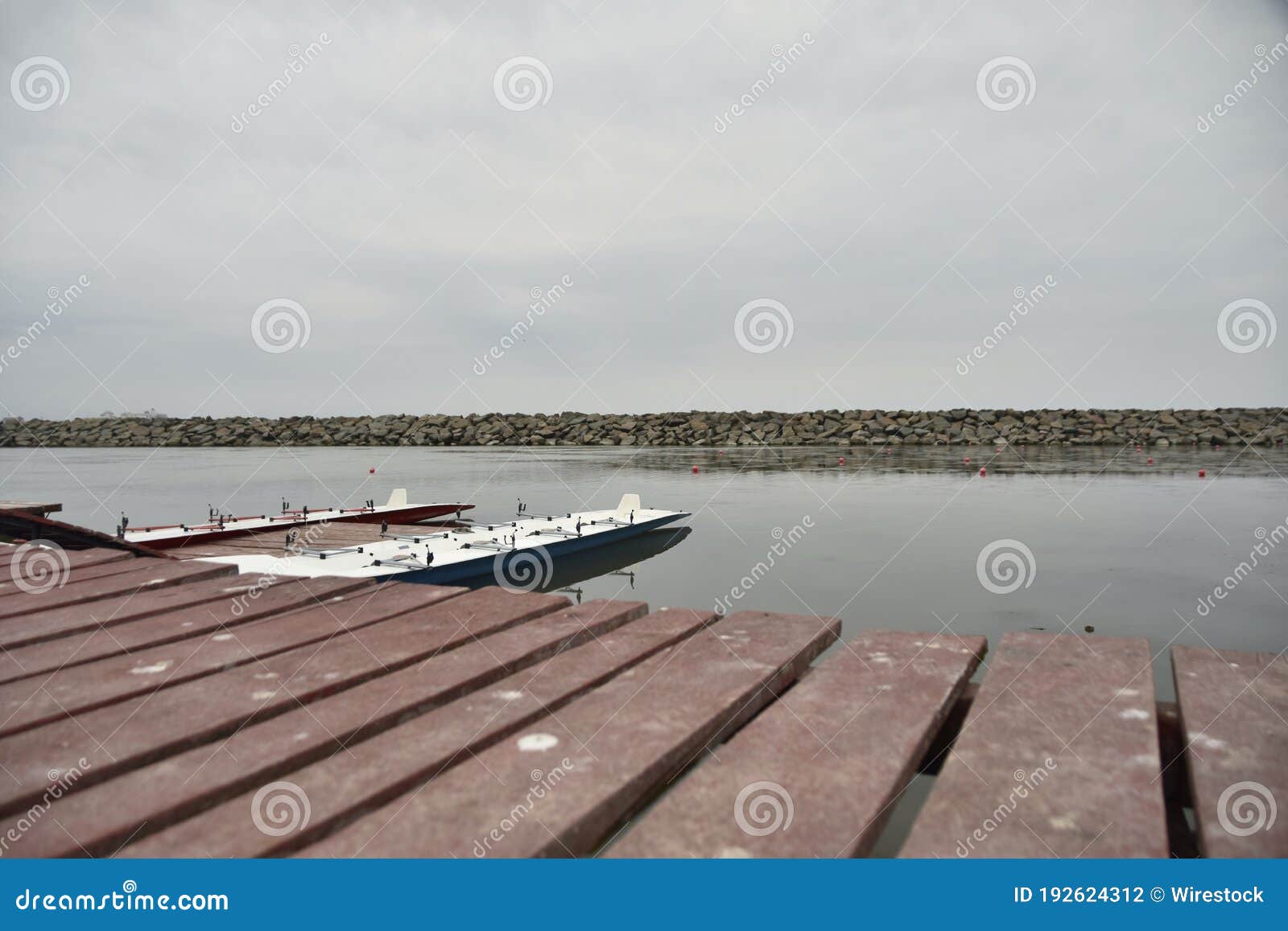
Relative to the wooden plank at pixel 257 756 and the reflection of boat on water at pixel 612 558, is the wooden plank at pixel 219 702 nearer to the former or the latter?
the wooden plank at pixel 257 756

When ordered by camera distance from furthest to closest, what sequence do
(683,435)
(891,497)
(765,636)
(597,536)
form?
(683,435), (891,497), (597,536), (765,636)

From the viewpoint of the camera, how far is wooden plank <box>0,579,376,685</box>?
123 inches

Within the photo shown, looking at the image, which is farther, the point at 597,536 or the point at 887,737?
the point at 597,536

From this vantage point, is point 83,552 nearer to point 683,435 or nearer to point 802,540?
point 802,540

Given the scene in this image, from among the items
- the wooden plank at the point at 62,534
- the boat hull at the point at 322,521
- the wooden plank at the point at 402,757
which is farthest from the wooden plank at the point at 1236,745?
the boat hull at the point at 322,521

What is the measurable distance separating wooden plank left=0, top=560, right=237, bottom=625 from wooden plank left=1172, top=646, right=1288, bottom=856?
4737 mm

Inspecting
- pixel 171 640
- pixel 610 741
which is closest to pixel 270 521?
pixel 171 640

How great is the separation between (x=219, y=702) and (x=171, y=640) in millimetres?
1141

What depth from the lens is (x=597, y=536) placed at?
14516mm

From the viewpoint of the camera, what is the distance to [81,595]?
4.58 metres

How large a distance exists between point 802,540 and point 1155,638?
7091 mm

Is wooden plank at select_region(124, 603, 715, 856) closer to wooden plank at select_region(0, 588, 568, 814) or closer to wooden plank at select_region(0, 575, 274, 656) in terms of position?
wooden plank at select_region(0, 588, 568, 814)

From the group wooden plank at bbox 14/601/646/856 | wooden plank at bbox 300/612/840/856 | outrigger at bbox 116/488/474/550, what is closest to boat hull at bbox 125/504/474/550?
outrigger at bbox 116/488/474/550

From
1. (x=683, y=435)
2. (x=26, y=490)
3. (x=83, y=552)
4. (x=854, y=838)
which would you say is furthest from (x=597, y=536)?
(x=683, y=435)
